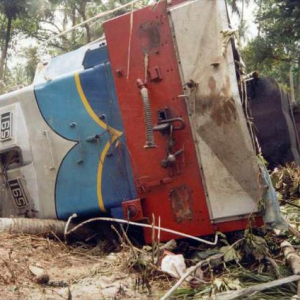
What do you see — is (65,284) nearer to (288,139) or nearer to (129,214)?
(129,214)

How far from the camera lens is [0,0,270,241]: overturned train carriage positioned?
310 centimetres

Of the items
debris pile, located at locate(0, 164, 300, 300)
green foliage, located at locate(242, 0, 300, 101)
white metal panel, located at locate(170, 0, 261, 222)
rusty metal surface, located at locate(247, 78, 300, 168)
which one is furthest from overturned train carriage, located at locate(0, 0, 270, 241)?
green foliage, located at locate(242, 0, 300, 101)

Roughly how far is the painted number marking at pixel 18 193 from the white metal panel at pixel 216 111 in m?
1.47

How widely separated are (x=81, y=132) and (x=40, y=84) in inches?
19.9

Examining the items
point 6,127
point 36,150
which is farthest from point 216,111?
point 6,127

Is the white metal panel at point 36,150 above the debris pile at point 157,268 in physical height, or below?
above

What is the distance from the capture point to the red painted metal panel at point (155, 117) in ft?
10.5

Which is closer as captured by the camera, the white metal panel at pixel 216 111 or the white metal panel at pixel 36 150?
the white metal panel at pixel 216 111

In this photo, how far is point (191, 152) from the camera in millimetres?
3195

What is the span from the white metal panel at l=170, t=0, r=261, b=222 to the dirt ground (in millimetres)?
724

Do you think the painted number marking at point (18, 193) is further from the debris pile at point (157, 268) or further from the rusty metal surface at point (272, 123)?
the rusty metal surface at point (272, 123)

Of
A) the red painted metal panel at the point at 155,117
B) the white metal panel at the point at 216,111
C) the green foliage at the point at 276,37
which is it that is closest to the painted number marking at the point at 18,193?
the red painted metal panel at the point at 155,117

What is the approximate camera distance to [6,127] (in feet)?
12.6

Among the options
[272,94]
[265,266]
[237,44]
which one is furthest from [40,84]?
[272,94]
